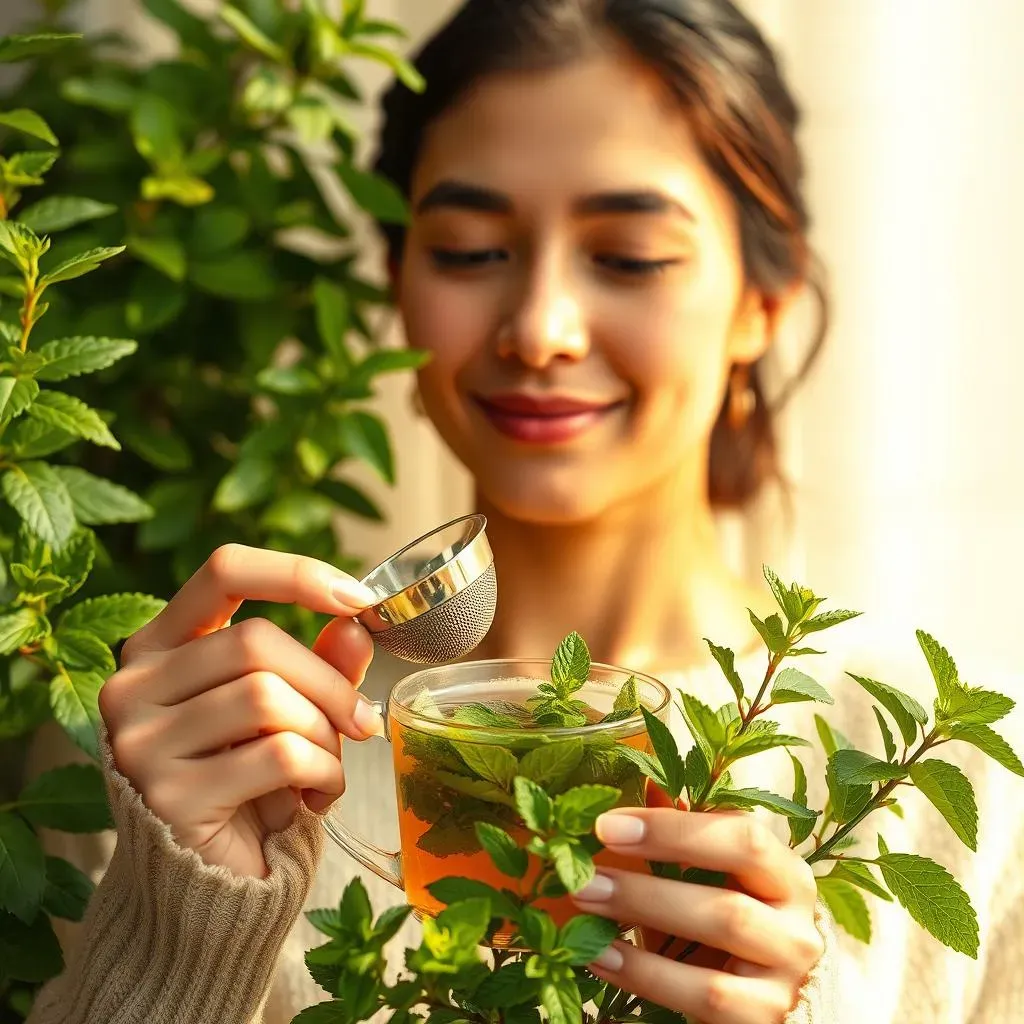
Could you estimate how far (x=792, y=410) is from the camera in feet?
6.08

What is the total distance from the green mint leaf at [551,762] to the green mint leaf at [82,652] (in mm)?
410

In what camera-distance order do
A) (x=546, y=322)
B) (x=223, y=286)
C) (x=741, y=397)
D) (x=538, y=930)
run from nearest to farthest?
(x=538, y=930) → (x=546, y=322) → (x=223, y=286) → (x=741, y=397)

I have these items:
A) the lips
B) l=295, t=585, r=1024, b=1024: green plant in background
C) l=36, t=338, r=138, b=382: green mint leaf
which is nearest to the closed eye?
the lips

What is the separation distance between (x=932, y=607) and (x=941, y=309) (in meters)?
0.42

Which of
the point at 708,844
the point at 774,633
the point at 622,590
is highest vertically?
the point at 774,633

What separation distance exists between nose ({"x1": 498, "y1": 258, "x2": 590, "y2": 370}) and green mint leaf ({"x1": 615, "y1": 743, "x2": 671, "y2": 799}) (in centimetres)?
67

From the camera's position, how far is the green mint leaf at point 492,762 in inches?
25.3

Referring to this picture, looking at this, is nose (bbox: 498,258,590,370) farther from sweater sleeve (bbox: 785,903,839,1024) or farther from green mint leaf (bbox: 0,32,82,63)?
sweater sleeve (bbox: 785,903,839,1024)

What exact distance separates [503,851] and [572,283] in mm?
801

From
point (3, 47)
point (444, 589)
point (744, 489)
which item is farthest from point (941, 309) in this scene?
point (3, 47)

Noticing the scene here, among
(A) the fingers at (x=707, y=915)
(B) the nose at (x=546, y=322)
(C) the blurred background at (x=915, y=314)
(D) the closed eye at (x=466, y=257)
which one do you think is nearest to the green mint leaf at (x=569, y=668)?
(A) the fingers at (x=707, y=915)

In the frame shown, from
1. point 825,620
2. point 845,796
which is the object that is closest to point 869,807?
point 845,796

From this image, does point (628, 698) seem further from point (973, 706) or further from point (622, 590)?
point (622, 590)

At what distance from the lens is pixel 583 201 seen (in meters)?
1.29
